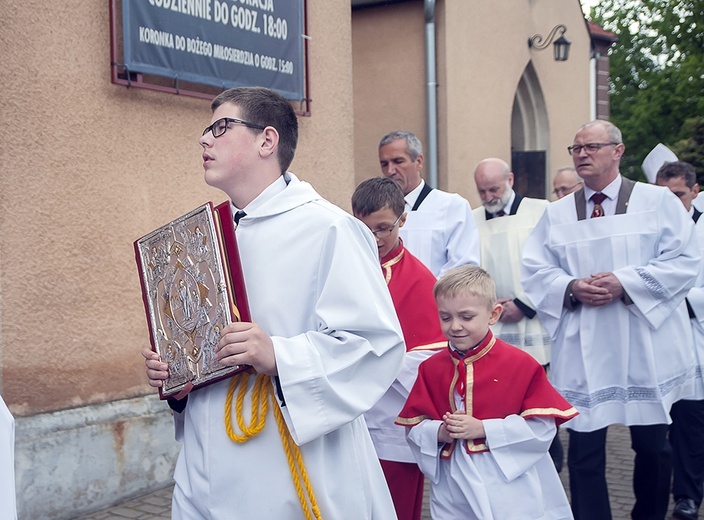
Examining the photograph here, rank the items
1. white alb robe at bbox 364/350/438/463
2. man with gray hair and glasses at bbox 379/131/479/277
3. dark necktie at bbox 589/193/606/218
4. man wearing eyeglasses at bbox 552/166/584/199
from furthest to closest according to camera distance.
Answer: man wearing eyeglasses at bbox 552/166/584/199
man with gray hair and glasses at bbox 379/131/479/277
dark necktie at bbox 589/193/606/218
white alb robe at bbox 364/350/438/463

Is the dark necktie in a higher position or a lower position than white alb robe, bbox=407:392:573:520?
higher

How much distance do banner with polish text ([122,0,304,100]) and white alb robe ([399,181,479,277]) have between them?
1894 mm

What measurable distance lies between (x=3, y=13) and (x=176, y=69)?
1306mm

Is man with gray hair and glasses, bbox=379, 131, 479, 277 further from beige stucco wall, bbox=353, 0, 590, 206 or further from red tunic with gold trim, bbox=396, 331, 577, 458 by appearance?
beige stucco wall, bbox=353, 0, 590, 206

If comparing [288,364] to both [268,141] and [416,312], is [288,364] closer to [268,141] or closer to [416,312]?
[268,141]

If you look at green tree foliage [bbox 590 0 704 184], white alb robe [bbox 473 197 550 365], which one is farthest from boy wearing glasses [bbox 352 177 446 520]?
green tree foliage [bbox 590 0 704 184]

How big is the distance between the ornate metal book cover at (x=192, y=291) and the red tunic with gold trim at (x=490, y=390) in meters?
1.44

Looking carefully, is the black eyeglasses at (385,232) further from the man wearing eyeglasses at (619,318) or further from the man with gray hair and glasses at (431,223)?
the man with gray hair and glasses at (431,223)

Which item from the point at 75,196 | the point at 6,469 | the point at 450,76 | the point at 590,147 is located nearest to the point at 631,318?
the point at 590,147

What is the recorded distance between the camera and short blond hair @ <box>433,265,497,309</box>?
380 cm

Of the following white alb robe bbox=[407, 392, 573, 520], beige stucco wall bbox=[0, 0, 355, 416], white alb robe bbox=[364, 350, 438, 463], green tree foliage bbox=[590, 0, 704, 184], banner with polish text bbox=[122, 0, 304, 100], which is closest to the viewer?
white alb robe bbox=[407, 392, 573, 520]

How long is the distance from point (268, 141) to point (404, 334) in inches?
62.8

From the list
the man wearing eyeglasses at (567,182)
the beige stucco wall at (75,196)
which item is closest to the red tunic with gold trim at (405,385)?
the beige stucco wall at (75,196)

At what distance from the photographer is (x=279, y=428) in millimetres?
2660
